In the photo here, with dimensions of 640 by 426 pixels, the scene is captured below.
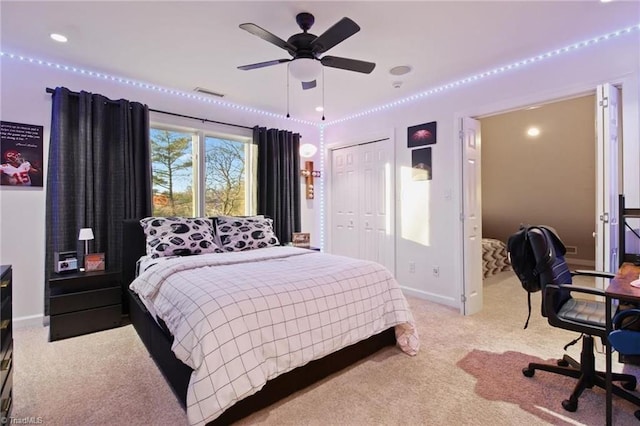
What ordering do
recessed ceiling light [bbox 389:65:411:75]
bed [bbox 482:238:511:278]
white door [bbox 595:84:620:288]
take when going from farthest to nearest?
1. bed [bbox 482:238:511:278]
2. recessed ceiling light [bbox 389:65:411:75]
3. white door [bbox 595:84:620:288]

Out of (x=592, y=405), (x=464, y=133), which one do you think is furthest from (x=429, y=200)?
(x=592, y=405)

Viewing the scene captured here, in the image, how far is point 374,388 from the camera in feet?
6.75

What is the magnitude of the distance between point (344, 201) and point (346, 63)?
289 cm

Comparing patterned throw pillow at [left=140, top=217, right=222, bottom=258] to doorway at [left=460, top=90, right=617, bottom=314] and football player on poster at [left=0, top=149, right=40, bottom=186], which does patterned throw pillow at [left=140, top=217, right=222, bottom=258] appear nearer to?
football player on poster at [left=0, top=149, right=40, bottom=186]

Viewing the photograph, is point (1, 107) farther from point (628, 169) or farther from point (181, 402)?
point (628, 169)

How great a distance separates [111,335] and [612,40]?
16.4 ft

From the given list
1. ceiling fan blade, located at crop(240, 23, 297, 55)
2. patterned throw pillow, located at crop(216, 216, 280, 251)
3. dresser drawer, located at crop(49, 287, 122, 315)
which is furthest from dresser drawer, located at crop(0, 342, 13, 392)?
ceiling fan blade, located at crop(240, 23, 297, 55)

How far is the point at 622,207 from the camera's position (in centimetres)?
233

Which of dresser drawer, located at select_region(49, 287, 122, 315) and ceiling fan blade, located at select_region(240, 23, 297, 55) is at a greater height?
ceiling fan blade, located at select_region(240, 23, 297, 55)

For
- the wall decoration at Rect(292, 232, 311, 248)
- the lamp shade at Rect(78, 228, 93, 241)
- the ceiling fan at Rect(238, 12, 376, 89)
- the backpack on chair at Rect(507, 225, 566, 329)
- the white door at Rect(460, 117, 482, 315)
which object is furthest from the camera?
the wall decoration at Rect(292, 232, 311, 248)

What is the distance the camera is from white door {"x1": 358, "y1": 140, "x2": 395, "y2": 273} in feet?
14.5

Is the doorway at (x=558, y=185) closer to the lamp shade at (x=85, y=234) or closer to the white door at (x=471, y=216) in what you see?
the white door at (x=471, y=216)

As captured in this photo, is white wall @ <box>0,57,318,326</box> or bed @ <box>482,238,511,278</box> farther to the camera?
bed @ <box>482,238,511,278</box>

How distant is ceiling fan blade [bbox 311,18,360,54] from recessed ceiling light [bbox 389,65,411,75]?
1.26 metres
